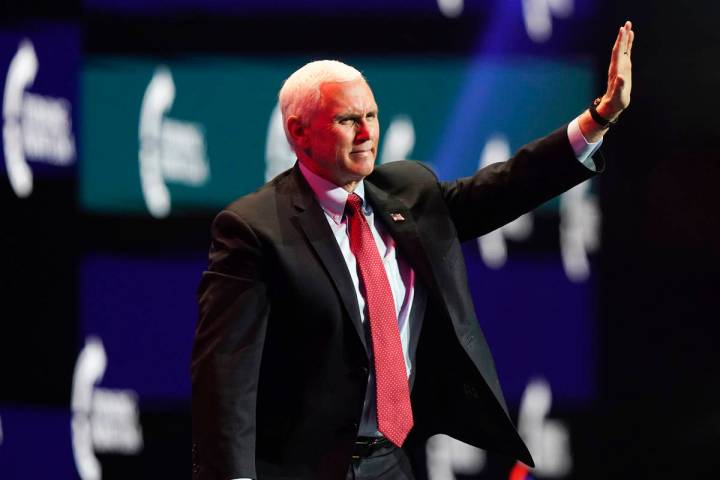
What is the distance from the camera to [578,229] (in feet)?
10.7

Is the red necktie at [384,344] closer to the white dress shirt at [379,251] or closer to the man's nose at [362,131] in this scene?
the white dress shirt at [379,251]

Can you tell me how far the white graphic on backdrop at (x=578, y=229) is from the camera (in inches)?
128

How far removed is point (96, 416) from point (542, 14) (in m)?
1.87

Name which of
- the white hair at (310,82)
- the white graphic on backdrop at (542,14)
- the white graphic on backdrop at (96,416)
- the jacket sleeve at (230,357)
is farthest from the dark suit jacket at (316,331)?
the white graphic on backdrop at (96,416)

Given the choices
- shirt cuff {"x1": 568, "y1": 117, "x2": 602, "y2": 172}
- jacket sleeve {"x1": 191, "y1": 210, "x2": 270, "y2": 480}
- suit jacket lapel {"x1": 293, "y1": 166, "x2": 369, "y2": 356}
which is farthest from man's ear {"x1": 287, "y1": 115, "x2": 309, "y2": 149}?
shirt cuff {"x1": 568, "y1": 117, "x2": 602, "y2": 172}

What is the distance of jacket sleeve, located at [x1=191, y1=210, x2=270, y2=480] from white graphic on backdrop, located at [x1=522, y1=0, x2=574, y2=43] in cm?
146

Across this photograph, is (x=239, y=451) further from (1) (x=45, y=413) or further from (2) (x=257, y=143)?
(1) (x=45, y=413)

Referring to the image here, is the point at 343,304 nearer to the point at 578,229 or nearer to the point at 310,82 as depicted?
the point at 310,82

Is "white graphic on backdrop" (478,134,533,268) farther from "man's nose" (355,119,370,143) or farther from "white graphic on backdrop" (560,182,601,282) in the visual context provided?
"man's nose" (355,119,370,143)

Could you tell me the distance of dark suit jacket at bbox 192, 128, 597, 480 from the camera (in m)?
2.11

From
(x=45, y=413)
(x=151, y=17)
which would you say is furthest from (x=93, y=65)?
(x=45, y=413)

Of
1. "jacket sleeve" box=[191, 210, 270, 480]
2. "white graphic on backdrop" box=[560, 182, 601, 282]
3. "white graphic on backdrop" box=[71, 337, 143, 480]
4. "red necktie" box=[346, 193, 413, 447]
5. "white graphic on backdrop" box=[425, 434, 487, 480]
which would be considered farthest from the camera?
"white graphic on backdrop" box=[71, 337, 143, 480]

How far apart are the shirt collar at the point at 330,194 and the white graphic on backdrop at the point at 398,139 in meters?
1.10

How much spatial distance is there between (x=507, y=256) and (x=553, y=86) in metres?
0.52
